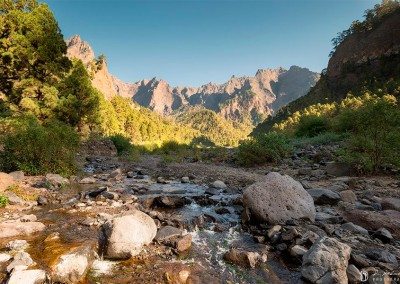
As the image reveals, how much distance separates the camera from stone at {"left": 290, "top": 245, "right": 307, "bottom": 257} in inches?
222

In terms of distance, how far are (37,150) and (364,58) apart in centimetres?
7936

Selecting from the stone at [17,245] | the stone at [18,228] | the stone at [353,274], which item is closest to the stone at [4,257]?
the stone at [17,245]

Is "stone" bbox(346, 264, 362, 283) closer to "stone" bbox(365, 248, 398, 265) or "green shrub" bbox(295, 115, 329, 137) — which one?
"stone" bbox(365, 248, 398, 265)

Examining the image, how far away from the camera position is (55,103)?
2369 centimetres

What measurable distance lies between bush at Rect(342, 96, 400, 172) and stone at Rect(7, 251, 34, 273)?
12770 millimetres

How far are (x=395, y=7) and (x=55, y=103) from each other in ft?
281

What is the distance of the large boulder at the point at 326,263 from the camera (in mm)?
4773

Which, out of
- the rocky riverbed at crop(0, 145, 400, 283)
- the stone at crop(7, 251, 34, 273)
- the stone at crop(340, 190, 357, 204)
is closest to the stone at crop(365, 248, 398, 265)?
the rocky riverbed at crop(0, 145, 400, 283)

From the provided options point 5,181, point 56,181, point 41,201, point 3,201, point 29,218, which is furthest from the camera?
point 56,181

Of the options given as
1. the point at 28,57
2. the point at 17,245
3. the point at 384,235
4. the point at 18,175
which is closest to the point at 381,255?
the point at 384,235

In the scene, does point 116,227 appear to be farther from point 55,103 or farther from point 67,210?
point 55,103

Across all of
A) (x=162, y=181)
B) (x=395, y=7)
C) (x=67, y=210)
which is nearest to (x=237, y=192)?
(x=162, y=181)

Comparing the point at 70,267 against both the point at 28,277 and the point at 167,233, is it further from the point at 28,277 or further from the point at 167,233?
the point at 167,233

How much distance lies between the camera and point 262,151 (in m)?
19.1
